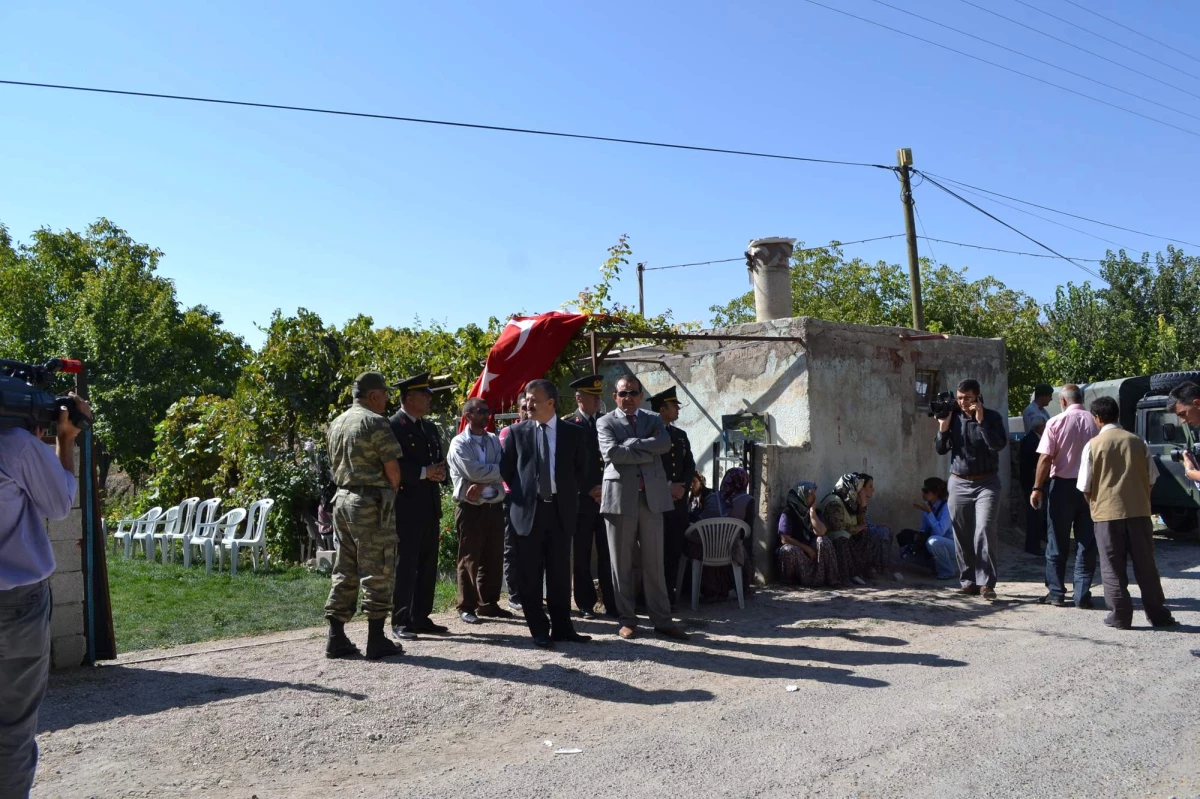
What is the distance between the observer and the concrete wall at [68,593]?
246 inches

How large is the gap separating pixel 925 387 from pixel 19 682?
1064cm

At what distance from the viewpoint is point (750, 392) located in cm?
1054

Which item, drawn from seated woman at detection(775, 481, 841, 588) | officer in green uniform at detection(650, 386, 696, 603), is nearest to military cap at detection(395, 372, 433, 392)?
officer in green uniform at detection(650, 386, 696, 603)

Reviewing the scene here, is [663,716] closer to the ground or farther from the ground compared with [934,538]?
closer to the ground

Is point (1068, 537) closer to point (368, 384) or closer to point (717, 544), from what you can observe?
point (717, 544)

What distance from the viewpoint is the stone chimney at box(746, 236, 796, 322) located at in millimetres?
11273

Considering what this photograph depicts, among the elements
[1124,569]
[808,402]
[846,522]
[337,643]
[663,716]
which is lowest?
[663,716]

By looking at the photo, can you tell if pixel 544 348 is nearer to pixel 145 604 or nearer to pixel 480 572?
pixel 480 572

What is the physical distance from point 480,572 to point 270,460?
7529 mm

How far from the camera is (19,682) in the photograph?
3391mm

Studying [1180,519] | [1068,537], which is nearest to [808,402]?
[1068,537]

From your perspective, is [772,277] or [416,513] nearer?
[416,513]

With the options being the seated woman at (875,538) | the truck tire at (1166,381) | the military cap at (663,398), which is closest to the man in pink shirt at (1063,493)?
the seated woman at (875,538)

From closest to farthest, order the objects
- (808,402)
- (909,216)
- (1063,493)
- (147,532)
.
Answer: (1063,493), (808,402), (147,532), (909,216)
